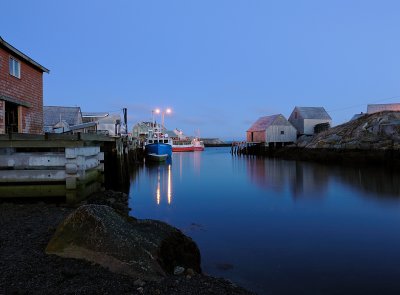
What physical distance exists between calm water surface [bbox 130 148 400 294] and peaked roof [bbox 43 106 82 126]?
19.6 meters

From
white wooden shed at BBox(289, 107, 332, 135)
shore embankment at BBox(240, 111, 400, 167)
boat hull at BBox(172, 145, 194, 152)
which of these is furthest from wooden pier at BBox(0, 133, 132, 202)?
boat hull at BBox(172, 145, 194, 152)

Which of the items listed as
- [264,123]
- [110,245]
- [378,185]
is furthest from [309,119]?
[110,245]

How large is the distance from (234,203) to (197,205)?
1786 millimetres

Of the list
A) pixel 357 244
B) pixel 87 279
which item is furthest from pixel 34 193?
pixel 357 244

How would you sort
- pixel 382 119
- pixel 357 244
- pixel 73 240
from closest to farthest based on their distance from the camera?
1. pixel 73 240
2. pixel 357 244
3. pixel 382 119

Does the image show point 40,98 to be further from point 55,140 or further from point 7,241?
point 7,241

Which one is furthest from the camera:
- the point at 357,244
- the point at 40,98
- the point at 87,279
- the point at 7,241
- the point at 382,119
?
the point at 382,119

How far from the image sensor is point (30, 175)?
8734 millimetres

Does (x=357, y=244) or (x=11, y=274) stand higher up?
(x=11, y=274)

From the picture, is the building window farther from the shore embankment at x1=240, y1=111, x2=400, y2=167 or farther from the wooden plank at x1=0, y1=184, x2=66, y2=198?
the shore embankment at x1=240, y1=111, x2=400, y2=167

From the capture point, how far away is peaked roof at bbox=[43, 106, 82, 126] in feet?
113

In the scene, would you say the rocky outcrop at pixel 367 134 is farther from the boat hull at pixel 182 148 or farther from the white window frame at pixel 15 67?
the boat hull at pixel 182 148

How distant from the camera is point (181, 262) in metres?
5.52

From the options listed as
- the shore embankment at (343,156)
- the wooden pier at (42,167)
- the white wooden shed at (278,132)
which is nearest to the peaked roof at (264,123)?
the white wooden shed at (278,132)
